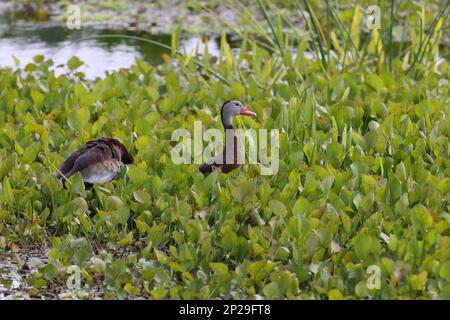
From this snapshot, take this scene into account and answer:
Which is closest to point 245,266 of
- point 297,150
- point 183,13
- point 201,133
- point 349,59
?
point 297,150

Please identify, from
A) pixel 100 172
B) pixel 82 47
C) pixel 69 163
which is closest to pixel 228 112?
pixel 100 172

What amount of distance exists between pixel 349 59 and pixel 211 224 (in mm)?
3564

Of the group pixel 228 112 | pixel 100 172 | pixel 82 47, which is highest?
pixel 228 112

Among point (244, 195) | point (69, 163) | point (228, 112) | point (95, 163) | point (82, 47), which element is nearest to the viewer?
point (244, 195)

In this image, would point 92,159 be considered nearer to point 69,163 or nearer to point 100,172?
point 100,172

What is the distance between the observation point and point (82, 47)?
11281 mm

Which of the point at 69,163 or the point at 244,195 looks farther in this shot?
the point at 69,163

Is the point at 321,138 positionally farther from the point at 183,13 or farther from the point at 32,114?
the point at 183,13

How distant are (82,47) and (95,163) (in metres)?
5.47

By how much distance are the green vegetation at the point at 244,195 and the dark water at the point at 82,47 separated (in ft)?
6.89

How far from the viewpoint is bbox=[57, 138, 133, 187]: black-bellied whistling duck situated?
6.04m

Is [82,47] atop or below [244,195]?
below

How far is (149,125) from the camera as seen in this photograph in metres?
7.10

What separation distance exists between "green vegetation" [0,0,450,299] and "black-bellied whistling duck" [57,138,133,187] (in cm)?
9
